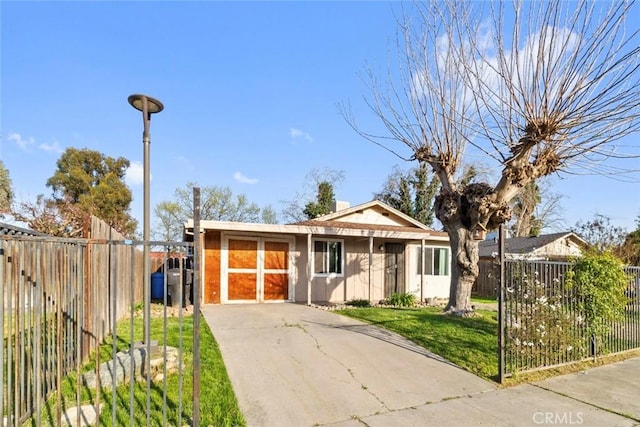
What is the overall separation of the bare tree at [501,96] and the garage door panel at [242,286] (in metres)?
5.65

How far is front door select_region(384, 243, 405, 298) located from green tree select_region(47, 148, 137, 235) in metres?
19.1

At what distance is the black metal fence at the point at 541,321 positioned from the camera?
17.2 feet

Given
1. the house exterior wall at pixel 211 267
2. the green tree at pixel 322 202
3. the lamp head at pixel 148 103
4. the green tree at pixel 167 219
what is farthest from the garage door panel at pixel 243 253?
the green tree at pixel 167 219

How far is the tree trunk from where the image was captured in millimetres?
9008

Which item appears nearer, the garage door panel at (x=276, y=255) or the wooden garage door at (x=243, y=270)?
the wooden garage door at (x=243, y=270)

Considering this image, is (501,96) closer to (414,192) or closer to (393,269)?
(393,269)

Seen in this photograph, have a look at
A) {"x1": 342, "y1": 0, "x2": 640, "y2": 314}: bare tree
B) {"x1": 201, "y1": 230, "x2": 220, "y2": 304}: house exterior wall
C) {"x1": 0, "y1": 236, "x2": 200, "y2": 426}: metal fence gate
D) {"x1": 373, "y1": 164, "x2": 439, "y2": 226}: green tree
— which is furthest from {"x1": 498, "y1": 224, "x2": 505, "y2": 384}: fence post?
{"x1": 373, "y1": 164, "x2": 439, "y2": 226}: green tree

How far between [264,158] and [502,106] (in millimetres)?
17458

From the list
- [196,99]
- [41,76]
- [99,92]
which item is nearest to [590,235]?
[196,99]

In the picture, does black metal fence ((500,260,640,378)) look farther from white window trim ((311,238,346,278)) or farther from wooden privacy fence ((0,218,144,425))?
white window trim ((311,238,346,278))

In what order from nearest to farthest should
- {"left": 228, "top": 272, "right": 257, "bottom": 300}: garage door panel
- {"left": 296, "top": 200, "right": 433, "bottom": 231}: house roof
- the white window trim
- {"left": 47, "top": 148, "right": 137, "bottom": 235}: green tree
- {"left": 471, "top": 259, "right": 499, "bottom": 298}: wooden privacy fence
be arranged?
1. {"left": 228, "top": 272, "right": 257, "bottom": 300}: garage door panel
2. the white window trim
3. {"left": 296, "top": 200, "right": 433, "bottom": 231}: house roof
4. {"left": 471, "top": 259, "right": 499, "bottom": 298}: wooden privacy fence
5. {"left": 47, "top": 148, "right": 137, "bottom": 235}: green tree

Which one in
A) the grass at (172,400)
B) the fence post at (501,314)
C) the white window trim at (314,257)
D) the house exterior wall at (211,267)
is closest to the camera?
the grass at (172,400)

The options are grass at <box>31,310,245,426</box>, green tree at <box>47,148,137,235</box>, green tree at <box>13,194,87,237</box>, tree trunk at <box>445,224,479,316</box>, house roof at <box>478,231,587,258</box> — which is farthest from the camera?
green tree at <box>47,148,137,235</box>

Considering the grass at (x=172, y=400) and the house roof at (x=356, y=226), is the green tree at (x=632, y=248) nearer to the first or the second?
the house roof at (x=356, y=226)
